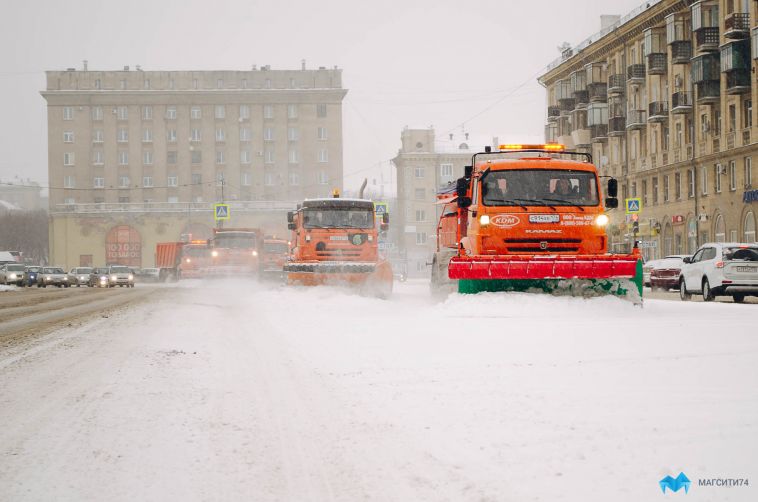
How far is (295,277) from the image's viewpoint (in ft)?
78.4

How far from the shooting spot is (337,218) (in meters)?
25.6

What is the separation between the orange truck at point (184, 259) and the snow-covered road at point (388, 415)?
29.8 m

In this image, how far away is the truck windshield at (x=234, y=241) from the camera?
39625 millimetres

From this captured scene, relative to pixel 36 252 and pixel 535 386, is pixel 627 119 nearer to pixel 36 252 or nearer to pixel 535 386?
pixel 535 386

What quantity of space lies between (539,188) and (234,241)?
2446cm

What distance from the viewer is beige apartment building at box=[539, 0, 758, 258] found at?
46344 mm

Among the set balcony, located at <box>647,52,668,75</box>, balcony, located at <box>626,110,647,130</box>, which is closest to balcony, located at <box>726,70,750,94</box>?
balcony, located at <box>647,52,668,75</box>

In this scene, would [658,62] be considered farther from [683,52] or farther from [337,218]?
[337,218]

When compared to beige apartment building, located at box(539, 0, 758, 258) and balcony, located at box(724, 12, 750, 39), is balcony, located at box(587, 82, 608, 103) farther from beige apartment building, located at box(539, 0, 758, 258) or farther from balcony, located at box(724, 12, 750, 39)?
balcony, located at box(724, 12, 750, 39)

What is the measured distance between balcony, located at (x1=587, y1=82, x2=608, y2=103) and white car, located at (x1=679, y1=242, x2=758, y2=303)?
129 ft

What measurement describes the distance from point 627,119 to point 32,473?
2320 inches

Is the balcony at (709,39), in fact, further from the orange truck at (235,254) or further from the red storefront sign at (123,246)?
the red storefront sign at (123,246)

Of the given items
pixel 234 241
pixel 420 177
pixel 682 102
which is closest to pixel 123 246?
pixel 420 177

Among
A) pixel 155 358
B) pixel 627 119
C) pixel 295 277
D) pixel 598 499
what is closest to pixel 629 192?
pixel 627 119
